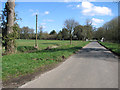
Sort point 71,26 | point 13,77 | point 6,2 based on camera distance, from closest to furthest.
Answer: point 13,77 < point 6,2 < point 71,26

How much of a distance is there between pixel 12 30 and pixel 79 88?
10656mm

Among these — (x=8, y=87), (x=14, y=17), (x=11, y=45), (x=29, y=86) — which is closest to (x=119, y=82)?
(x=29, y=86)

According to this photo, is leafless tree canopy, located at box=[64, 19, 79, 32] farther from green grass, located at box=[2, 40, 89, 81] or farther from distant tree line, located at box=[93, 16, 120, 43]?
green grass, located at box=[2, 40, 89, 81]

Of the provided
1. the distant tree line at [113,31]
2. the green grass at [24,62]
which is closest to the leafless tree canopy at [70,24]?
the distant tree line at [113,31]

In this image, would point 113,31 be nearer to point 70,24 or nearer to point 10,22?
point 70,24

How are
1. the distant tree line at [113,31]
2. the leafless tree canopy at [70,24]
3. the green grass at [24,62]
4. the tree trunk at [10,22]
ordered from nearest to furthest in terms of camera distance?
the green grass at [24,62], the tree trunk at [10,22], the distant tree line at [113,31], the leafless tree canopy at [70,24]

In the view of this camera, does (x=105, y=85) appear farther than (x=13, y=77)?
No

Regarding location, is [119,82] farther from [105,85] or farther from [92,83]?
[92,83]

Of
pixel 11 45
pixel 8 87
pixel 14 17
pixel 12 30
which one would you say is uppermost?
pixel 14 17

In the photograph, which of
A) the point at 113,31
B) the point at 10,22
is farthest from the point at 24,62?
the point at 113,31

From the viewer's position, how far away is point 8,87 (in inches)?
179

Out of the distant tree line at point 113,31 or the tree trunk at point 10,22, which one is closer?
the tree trunk at point 10,22

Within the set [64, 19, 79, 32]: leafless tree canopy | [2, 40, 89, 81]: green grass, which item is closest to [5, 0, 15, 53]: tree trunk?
[2, 40, 89, 81]: green grass

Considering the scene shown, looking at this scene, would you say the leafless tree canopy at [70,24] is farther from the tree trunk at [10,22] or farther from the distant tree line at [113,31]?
the tree trunk at [10,22]
